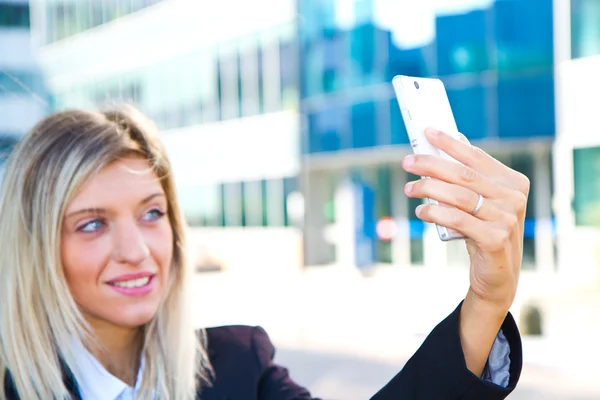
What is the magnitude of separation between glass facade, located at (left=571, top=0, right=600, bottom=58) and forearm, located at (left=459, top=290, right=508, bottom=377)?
1096cm

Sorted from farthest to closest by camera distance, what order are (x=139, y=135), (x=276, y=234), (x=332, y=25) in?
(x=276, y=234) < (x=332, y=25) < (x=139, y=135)

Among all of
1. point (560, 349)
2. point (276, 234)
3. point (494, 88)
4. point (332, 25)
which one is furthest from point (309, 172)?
point (560, 349)

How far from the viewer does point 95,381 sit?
69.8 inches

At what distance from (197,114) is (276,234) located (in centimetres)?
406

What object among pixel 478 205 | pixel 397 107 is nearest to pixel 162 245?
pixel 478 205

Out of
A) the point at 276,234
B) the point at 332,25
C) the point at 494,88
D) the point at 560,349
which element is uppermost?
the point at 332,25

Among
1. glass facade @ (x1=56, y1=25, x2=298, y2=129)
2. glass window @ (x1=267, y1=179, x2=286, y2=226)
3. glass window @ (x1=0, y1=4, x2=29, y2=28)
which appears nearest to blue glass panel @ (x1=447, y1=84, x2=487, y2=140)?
glass facade @ (x1=56, y1=25, x2=298, y2=129)

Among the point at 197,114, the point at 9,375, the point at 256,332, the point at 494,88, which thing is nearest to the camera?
the point at 9,375

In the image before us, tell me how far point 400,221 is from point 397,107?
2303mm

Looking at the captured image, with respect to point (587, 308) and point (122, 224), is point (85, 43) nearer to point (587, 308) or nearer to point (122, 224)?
point (587, 308)

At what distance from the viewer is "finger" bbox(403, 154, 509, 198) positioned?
1.11 m

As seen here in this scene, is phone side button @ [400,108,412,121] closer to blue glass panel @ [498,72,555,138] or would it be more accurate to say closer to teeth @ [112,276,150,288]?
teeth @ [112,276,150,288]

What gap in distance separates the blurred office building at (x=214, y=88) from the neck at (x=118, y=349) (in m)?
13.8

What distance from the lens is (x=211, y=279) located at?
15680 mm
